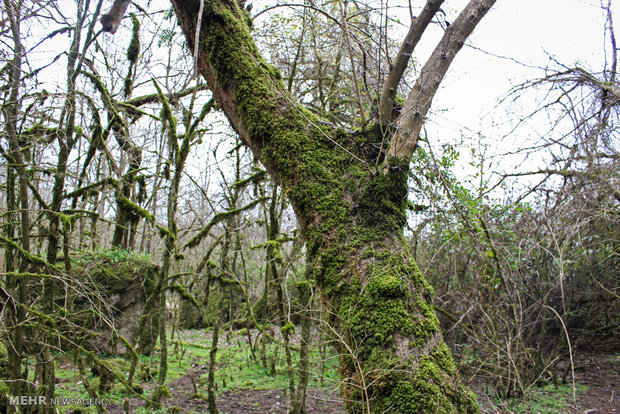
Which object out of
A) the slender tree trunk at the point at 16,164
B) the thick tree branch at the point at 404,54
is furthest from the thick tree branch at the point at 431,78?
the slender tree trunk at the point at 16,164

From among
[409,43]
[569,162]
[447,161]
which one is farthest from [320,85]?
[409,43]

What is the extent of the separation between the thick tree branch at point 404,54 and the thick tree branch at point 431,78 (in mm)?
113

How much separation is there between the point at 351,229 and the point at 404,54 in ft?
3.62

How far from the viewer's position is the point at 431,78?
242 centimetres

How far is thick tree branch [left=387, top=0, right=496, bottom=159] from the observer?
2.38 meters

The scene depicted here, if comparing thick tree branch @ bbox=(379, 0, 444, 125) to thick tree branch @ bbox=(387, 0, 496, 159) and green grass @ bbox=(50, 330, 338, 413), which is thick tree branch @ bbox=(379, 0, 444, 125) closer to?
thick tree branch @ bbox=(387, 0, 496, 159)

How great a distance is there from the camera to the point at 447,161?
4520 millimetres

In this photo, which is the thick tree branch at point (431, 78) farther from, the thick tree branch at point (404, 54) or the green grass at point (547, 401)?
the green grass at point (547, 401)

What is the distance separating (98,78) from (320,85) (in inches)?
129

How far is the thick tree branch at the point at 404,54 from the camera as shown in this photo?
7.33ft

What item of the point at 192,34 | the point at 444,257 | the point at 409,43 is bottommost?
the point at 444,257

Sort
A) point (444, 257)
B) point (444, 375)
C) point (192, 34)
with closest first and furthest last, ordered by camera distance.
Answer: point (444, 375)
point (192, 34)
point (444, 257)

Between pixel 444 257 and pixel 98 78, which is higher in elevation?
pixel 98 78

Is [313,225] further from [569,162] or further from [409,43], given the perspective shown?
[569,162]
